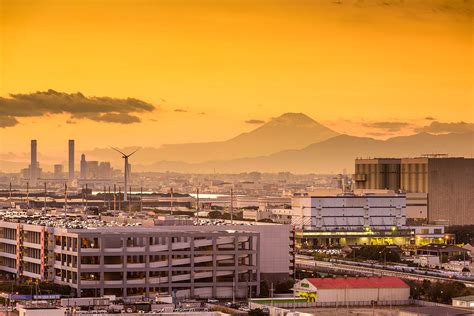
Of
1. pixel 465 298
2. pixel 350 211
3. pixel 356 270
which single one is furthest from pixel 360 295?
pixel 350 211

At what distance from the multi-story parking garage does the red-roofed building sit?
726 cm

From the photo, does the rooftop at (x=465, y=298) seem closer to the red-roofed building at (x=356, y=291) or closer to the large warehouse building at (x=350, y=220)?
the red-roofed building at (x=356, y=291)

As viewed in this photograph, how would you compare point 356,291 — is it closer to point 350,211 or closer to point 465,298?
point 465,298

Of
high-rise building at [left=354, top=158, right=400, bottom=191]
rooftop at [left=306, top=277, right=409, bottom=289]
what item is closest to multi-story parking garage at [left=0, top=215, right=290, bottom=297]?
rooftop at [left=306, top=277, right=409, bottom=289]

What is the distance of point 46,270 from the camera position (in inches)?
Result: 2191

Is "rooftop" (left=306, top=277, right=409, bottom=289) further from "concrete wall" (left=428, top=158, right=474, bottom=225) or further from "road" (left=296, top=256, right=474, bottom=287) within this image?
"concrete wall" (left=428, top=158, right=474, bottom=225)

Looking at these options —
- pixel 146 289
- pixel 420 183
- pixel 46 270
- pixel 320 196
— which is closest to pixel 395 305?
pixel 146 289

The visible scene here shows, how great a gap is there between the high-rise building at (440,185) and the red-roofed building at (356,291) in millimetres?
61708

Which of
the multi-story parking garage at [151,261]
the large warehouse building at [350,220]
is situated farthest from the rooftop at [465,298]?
the large warehouse building at [350,220]

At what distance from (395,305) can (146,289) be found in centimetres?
1080

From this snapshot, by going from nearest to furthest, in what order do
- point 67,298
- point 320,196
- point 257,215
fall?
1. point 67,298
2. point 320,196
3. point 257,215

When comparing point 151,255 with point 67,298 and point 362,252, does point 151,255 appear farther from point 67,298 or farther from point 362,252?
point 362,252

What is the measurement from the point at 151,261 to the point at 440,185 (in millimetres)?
61554

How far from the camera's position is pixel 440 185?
365ft
